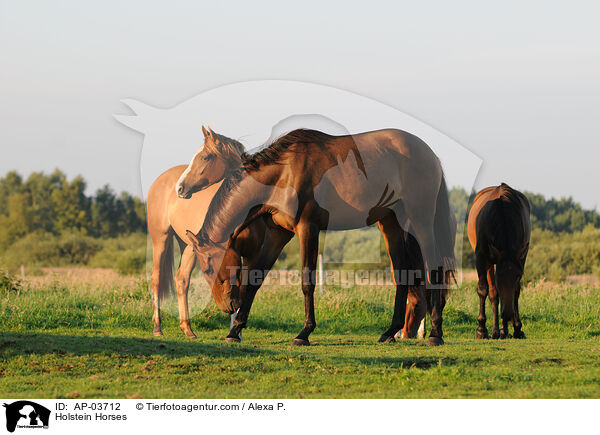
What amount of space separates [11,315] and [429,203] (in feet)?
26.7

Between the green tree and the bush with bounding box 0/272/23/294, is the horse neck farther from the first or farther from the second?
the green tree

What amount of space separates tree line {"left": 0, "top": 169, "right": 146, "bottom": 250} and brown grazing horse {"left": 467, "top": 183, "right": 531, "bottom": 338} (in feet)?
146

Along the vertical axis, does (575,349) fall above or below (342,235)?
below

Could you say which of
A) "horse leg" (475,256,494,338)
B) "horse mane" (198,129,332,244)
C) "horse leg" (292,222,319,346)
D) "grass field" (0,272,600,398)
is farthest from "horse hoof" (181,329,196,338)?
"horse leg" (475,256,494,338)

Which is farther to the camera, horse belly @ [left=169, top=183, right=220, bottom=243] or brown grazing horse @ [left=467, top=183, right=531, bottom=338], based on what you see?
brown grazing horse @ [left=467, top=183, right=531, bottom=338]

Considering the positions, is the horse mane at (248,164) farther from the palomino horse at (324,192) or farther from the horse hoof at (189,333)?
the horse hoof at (189,333)

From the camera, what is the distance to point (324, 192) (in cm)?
957

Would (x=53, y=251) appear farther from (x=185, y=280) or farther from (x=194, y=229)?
(x=194, y=229)

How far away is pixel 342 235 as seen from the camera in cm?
2859

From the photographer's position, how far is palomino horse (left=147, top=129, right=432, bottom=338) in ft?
33.0

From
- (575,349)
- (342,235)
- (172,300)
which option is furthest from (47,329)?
(342,235)
